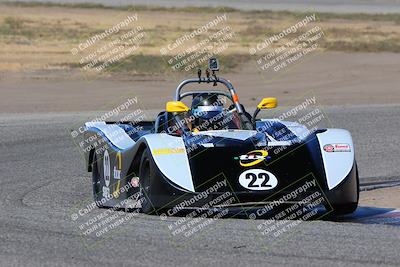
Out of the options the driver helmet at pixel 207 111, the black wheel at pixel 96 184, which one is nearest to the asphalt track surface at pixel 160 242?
the black wheel at pixel 96 184

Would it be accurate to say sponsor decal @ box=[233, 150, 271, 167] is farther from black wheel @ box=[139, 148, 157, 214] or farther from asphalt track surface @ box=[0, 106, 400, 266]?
black wheel @ box=[139, 148, 157, 214]

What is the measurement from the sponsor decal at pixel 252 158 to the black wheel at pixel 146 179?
0.76m

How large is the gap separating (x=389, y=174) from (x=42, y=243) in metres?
7.14

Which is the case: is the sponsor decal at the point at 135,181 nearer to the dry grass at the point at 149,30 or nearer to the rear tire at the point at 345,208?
the rear tire at the point at 345,208

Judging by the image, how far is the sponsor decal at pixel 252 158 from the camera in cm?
959

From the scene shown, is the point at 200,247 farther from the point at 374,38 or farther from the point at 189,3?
the point at 189,3

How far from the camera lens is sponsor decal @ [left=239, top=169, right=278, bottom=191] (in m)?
9.48

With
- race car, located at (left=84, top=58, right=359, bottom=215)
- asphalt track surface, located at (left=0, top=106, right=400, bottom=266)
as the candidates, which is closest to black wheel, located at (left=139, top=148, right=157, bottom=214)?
race car, located at (left=84, top=58, right=359, bottom=215)

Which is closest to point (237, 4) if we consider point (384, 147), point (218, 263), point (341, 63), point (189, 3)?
point (189, 3)

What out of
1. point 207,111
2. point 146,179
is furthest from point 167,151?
point 207,111

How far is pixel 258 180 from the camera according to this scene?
952cm

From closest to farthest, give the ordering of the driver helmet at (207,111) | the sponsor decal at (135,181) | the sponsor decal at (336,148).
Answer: the sponsor decal at (336,148)
the sponsor decal at (135,181)
the driver helmet at (207,111)

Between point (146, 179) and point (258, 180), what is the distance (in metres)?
1.12

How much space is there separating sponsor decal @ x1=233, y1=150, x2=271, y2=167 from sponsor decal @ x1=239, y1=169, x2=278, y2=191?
7cm
